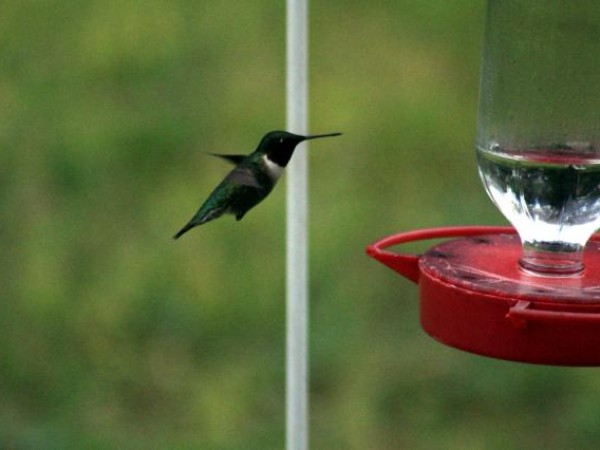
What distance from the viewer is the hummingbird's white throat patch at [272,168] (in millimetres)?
1249

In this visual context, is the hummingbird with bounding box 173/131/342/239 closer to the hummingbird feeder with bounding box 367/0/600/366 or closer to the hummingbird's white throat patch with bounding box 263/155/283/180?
the hummingbird's white throat patch with bounding box 263/155/283/180

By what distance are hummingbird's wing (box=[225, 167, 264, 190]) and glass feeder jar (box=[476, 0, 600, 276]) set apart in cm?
35

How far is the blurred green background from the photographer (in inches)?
134

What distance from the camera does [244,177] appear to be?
132 centimetres

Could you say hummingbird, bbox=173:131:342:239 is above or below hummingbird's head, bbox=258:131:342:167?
below

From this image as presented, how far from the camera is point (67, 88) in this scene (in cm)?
397

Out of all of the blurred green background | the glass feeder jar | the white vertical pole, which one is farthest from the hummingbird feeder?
the blurred green background

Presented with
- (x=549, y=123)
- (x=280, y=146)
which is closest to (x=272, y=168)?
(x=280, y=146)

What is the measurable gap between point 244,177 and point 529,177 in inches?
14.6

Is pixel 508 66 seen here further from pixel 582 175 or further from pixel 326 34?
pixel 326 34

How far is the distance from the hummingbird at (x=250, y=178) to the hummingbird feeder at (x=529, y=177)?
0.19m

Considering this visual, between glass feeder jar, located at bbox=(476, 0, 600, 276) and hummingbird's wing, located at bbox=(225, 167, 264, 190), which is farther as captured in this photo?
glass feeder jar, located at bbox=(476, 0, 600, 276)

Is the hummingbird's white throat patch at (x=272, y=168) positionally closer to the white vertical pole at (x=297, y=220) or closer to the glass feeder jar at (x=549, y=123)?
the white vertical pole at (x=297, y=220)

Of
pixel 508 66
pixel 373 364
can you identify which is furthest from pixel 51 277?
pixel 508 66
